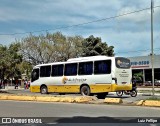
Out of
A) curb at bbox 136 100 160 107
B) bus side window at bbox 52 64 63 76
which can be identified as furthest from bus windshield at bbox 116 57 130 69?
curb at bbox 136 100 160 107

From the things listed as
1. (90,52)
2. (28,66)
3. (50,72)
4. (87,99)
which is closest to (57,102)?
(87,99)

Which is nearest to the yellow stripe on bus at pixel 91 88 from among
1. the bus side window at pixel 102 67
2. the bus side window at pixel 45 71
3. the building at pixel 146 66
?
the bus side window at pixel 102 67

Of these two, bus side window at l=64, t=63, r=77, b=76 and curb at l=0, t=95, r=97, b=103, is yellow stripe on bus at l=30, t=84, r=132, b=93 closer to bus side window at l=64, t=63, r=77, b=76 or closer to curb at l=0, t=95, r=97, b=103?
bus side window at l=64, t=63, r=77, b=76

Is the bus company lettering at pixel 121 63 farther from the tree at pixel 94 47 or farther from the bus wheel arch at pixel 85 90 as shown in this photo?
the tree at pixel 94 47

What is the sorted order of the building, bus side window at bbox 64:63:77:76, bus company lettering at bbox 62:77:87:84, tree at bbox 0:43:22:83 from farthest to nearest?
the building < tree at bbox 0:43:22:83 < bus side window at bbox 64:63:77:76 < bus company lettering at bbox 62:77:87:84

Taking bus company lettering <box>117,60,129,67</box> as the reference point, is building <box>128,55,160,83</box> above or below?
above

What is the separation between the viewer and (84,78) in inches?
1041

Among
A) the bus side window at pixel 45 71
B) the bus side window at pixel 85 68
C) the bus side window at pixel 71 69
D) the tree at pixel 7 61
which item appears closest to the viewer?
the bus side window at pixel 85 68

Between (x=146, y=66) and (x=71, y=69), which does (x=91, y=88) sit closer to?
(x=71, y=69)

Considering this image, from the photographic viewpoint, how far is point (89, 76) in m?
26.1

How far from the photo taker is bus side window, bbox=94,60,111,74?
2500cm

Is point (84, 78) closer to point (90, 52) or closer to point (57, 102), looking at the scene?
point (57, 102)

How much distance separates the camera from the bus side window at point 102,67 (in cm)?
2500

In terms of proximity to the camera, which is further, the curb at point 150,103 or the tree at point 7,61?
the tree at point 7,61
